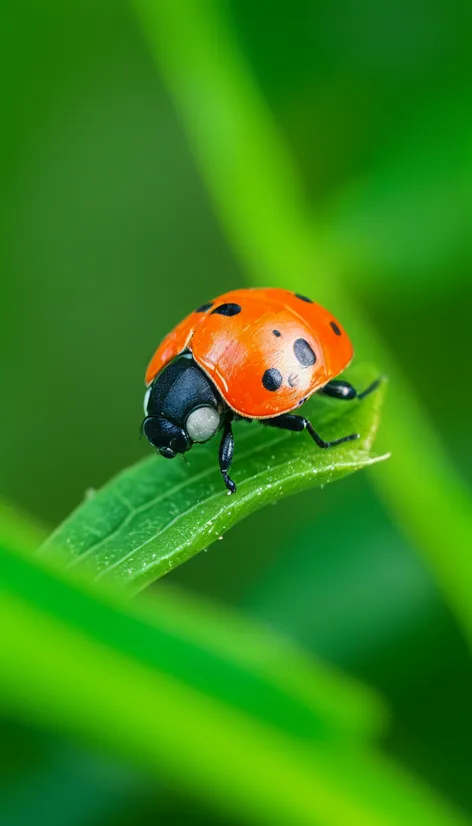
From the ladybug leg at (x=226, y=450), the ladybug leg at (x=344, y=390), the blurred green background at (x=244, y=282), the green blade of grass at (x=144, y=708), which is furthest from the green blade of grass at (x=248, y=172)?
the green blade of grass at (x=144, y=708)

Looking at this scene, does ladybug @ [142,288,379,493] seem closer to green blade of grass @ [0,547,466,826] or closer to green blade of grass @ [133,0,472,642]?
green blade of grass @ [133,0,472,642]

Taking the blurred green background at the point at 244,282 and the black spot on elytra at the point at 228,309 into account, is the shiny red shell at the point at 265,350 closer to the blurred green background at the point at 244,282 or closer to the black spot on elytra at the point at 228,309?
the black spot on elytra at the point at 228,309

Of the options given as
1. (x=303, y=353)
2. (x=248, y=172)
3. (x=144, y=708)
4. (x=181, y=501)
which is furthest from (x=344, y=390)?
(x=144, y=708)

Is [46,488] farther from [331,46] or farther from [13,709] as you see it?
[13,709]

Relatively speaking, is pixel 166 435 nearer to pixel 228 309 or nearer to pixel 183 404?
pixel 183 404

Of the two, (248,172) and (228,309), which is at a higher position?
(248,172)

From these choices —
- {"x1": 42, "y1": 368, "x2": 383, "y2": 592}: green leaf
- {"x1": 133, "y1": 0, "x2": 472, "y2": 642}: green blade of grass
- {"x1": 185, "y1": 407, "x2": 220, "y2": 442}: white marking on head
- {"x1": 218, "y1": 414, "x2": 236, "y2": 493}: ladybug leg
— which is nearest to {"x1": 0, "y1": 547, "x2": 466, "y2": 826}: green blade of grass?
{"x1": 42, "y1": 368, "x2": 383, "y2": 592}: green leaf
